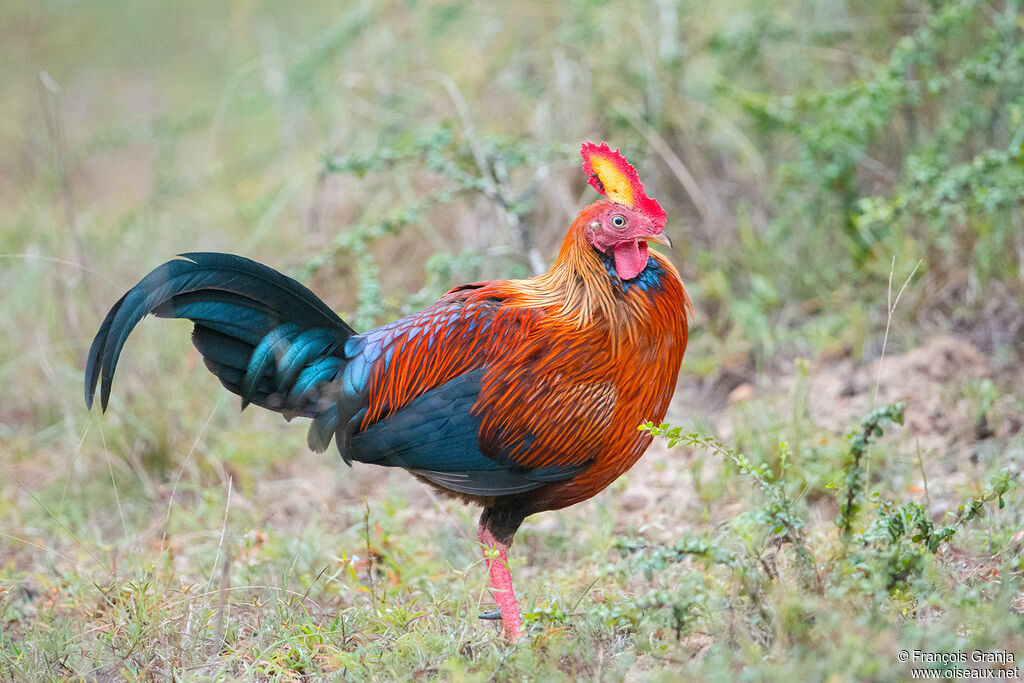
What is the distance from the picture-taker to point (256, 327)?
3273 mm

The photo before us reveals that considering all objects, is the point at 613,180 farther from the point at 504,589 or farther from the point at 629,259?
the point at 504,589

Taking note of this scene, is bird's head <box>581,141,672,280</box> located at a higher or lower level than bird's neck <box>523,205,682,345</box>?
higher

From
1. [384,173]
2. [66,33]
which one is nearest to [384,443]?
[384,173]

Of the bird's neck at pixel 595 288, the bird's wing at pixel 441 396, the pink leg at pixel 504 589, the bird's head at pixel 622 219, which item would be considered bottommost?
the pink leg at pixel 504 589

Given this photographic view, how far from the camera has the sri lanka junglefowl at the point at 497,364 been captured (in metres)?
3.11

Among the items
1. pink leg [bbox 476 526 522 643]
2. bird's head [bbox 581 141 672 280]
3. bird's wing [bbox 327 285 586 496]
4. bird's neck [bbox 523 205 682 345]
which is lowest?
pink leg [bbox 476 526 522 643]

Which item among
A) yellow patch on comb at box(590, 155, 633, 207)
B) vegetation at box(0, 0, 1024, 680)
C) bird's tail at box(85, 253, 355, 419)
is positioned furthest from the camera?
yellow patch on comb at box(590, 155, 633, 207)

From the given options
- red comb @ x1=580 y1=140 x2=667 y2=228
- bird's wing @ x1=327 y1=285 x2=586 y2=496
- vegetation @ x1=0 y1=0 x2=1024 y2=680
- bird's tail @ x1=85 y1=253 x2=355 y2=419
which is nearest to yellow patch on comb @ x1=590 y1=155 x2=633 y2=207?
red comb @ x1=580 y1=140 x2=667 y2=228

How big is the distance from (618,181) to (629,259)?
298 mm

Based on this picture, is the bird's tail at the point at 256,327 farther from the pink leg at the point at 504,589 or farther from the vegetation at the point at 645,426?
the pink leg at the point at 504,589

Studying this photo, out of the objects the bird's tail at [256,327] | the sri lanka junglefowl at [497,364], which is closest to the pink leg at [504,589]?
the sri lanka junglefowl at [497,364]

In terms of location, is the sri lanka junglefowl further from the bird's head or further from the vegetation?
the vegetation

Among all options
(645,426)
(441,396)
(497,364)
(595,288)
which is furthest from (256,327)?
(645,426)

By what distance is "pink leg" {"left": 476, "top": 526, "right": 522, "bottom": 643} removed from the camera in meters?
3.12
